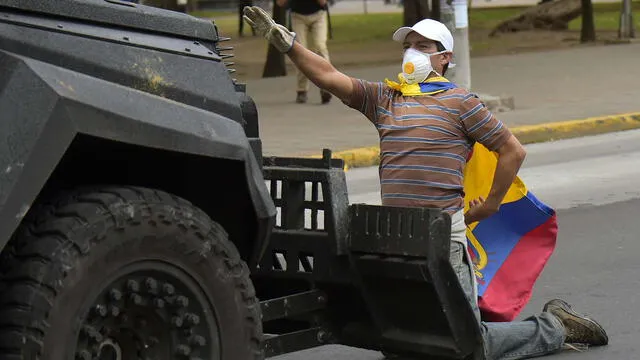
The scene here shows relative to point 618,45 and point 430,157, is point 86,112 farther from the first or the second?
point 618,45

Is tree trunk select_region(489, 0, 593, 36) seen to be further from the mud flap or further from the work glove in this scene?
the mud flap

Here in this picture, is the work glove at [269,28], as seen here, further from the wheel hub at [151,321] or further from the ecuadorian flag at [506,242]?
the wheel hub at [151,321]

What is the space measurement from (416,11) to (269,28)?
69.2 ft

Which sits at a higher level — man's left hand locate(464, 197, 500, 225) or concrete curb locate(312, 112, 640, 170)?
man's left hand locate(464, 197, 500, 225)

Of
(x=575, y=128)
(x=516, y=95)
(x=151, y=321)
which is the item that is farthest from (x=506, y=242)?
(x=516, y=95)

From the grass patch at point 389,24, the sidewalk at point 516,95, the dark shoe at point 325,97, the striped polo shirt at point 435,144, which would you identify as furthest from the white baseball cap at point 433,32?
the grass patch at point 389,24

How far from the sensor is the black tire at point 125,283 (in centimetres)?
333

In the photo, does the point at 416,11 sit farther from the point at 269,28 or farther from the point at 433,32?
the point at 269,28

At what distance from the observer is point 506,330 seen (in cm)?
531

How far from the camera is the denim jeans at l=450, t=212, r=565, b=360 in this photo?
4.97 meters

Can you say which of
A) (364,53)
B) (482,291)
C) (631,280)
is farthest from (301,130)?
(364,53)

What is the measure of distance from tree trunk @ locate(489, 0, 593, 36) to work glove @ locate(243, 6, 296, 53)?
26101 mm

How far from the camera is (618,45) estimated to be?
22703 millimetres

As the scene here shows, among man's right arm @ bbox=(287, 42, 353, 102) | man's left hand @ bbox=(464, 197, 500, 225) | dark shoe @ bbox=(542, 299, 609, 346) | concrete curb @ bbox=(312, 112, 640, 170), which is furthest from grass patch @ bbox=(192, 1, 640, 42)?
man's right arm @ bbox=(287, 42, 353, 102)
